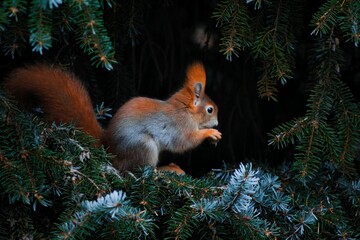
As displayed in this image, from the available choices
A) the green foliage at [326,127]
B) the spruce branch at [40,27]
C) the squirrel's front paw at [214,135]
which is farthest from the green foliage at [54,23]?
the squirrel's front paw at [214,135]

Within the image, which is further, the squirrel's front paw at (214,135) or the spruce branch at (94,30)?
the squirrel's front paw at (214,135)

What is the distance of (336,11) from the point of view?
1.68 m

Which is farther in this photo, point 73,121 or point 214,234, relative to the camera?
point 73,121

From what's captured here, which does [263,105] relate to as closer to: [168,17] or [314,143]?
[168,17]

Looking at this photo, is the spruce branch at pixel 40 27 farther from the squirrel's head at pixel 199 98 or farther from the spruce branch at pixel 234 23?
the squirrel's head at pixel 199 98

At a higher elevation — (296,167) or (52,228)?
(296,167)

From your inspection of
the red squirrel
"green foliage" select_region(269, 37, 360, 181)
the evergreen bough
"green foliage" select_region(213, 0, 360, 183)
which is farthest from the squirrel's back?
"green foliage" select_region(269, 37, 360, 181)

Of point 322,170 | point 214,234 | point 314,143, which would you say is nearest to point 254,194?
A: point 214,234

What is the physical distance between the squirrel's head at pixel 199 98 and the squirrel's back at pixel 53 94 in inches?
15.6

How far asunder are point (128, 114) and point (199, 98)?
33 centimetres

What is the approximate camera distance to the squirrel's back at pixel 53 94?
6.08ft

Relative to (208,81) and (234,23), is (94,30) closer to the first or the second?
(234,23)

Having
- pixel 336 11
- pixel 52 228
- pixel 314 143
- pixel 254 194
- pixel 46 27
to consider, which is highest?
pixel 336 11

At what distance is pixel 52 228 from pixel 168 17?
1.41m
